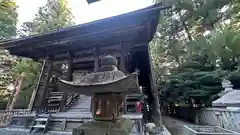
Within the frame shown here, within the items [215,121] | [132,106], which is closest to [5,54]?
[132,106]

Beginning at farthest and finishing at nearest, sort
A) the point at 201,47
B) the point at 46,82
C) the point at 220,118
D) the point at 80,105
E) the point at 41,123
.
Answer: the point at 201,47
the point at 80,105
the point at 46,82
the point at 41,123
the point at 220,118

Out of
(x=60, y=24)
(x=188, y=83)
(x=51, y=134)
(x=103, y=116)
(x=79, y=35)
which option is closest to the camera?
(x=103, y=116)

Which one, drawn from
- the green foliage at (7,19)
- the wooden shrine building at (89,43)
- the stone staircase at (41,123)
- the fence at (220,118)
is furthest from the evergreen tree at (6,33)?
the fence at (220,118)

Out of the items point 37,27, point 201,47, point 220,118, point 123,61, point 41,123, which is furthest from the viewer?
point 37,27

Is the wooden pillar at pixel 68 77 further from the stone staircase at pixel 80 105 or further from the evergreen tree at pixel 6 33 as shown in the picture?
the evergreen tree at pixel 6 33

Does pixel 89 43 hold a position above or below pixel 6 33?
below

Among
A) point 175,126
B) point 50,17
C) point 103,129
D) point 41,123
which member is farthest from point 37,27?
point 103,129

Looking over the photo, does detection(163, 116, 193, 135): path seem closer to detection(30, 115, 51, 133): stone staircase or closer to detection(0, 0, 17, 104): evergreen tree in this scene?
detection(30, 115, 51, 133): stone staircase

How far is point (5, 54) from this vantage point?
1189 centimetres

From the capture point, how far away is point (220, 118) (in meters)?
5.39

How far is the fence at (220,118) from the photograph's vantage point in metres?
4.16

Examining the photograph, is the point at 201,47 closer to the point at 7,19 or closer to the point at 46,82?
the point at 46,82

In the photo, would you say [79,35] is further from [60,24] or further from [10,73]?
[10,73]

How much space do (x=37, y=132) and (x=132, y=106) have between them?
353 cm
